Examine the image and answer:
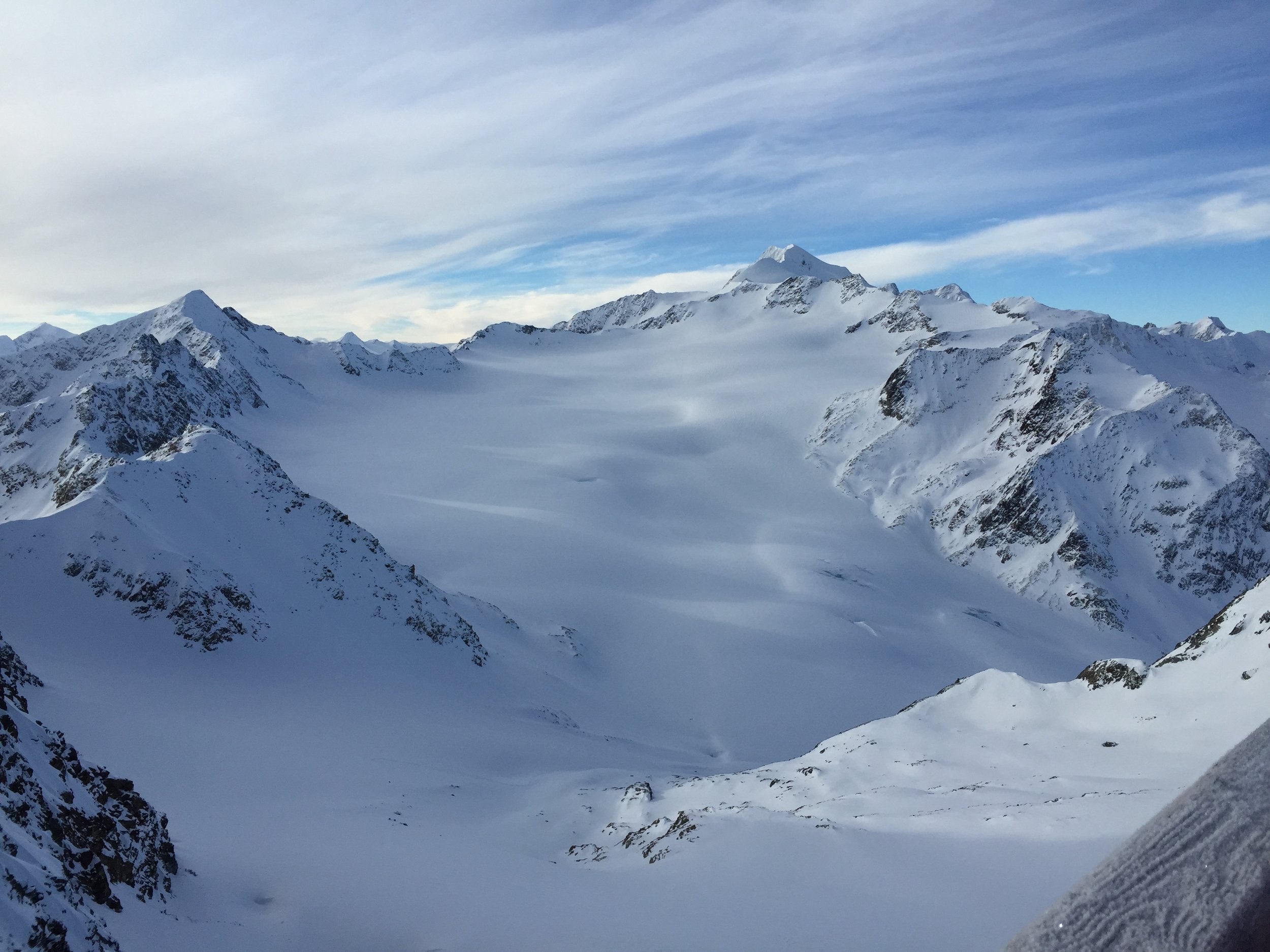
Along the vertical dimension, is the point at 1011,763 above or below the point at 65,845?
below

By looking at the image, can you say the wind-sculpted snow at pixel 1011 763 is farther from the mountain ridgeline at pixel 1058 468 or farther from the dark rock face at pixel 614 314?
the dark rock face at pixel 614 314

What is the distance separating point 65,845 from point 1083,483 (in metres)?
86.9

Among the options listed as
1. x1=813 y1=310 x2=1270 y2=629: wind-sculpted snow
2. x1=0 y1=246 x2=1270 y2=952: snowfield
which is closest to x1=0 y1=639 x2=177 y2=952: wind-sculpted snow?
x1=0 y1=246 x2=1270 y2=952: snowfield

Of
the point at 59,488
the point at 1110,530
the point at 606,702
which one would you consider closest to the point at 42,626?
the point at 59,488

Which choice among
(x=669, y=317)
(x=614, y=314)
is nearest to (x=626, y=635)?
(x=669, y=317)

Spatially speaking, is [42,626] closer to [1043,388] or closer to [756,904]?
[756,904]

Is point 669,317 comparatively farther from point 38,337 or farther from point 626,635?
point 38,337

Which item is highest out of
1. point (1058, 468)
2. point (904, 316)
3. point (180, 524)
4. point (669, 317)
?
point (669, 317)

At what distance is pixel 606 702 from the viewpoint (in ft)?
125

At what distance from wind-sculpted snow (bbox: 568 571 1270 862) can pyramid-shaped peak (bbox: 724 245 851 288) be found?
146 meters

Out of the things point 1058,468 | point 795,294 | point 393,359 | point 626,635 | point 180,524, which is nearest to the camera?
point 180,524

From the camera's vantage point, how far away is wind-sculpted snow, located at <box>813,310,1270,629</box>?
2913 inches

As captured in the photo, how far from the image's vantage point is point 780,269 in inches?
7092

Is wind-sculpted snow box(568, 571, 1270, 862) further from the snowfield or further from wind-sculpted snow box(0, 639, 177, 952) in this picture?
wind-sculpted snow box(0, 639, 177, 952)
